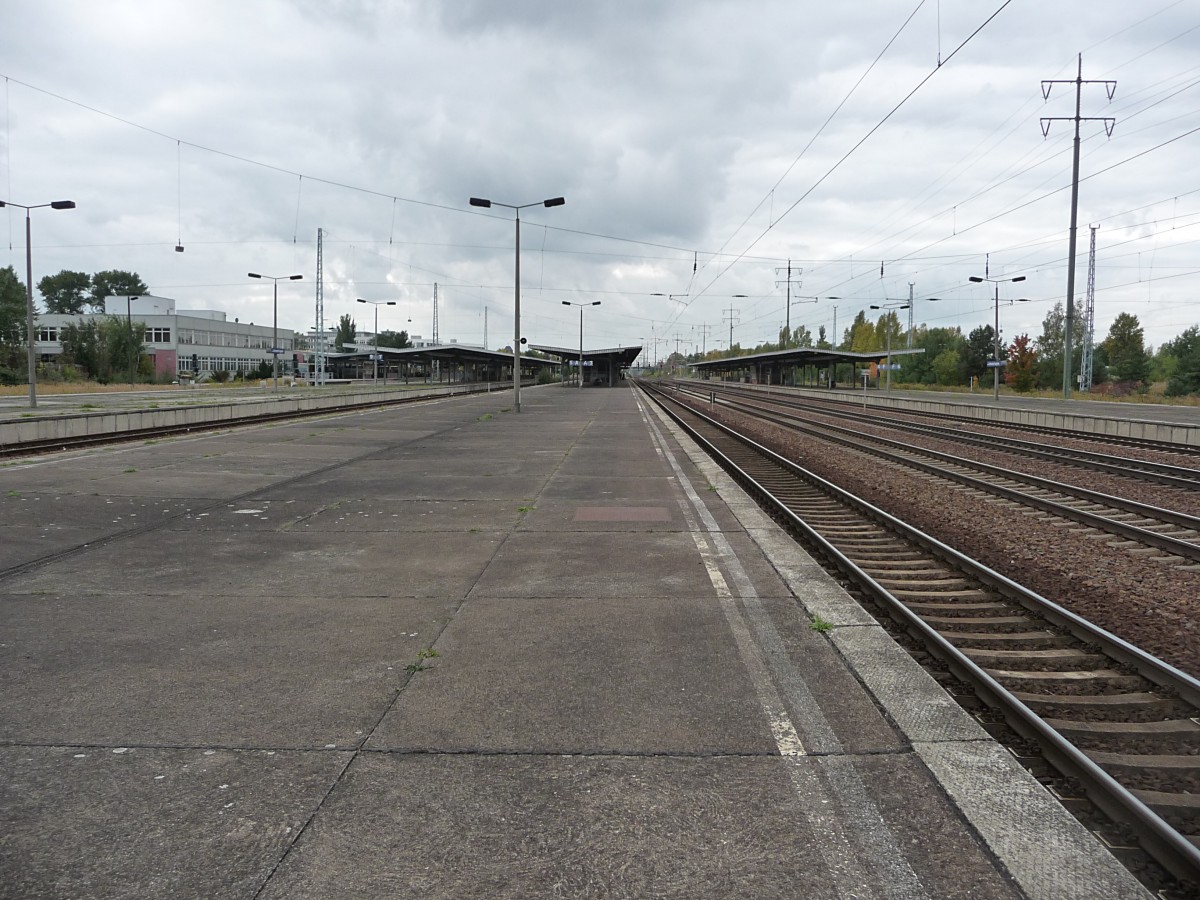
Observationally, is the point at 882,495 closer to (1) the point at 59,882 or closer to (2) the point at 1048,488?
(2) the point at 1048,488

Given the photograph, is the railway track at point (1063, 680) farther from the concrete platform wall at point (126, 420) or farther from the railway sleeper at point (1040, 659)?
the concrete platform wall at point (126, 420)

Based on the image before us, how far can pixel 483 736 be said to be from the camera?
3.95 m

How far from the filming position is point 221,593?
21.9ft

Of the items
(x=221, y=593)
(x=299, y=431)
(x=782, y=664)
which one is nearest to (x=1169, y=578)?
(x=782, y=664)

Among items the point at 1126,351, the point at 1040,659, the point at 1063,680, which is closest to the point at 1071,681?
the point at 1063,680

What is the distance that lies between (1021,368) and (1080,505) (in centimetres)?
7892

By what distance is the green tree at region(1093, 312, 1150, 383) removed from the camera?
90.7 metres

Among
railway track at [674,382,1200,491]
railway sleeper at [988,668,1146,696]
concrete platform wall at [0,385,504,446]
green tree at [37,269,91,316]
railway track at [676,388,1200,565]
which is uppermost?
green tree at [37,269,91,316]

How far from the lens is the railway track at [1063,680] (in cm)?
348

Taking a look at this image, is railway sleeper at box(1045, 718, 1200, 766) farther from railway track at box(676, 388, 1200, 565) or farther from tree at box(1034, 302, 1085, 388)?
tree at box(1034, 302, 1085, 388)

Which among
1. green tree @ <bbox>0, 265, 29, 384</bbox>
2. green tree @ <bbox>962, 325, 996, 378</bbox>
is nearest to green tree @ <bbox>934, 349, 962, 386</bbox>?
green tree @ <bbox>962, 325, 996, 378</bbox>

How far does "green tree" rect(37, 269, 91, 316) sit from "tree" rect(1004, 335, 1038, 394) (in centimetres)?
14890

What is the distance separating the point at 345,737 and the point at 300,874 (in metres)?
1.10

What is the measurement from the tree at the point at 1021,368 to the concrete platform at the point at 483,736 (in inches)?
3244
